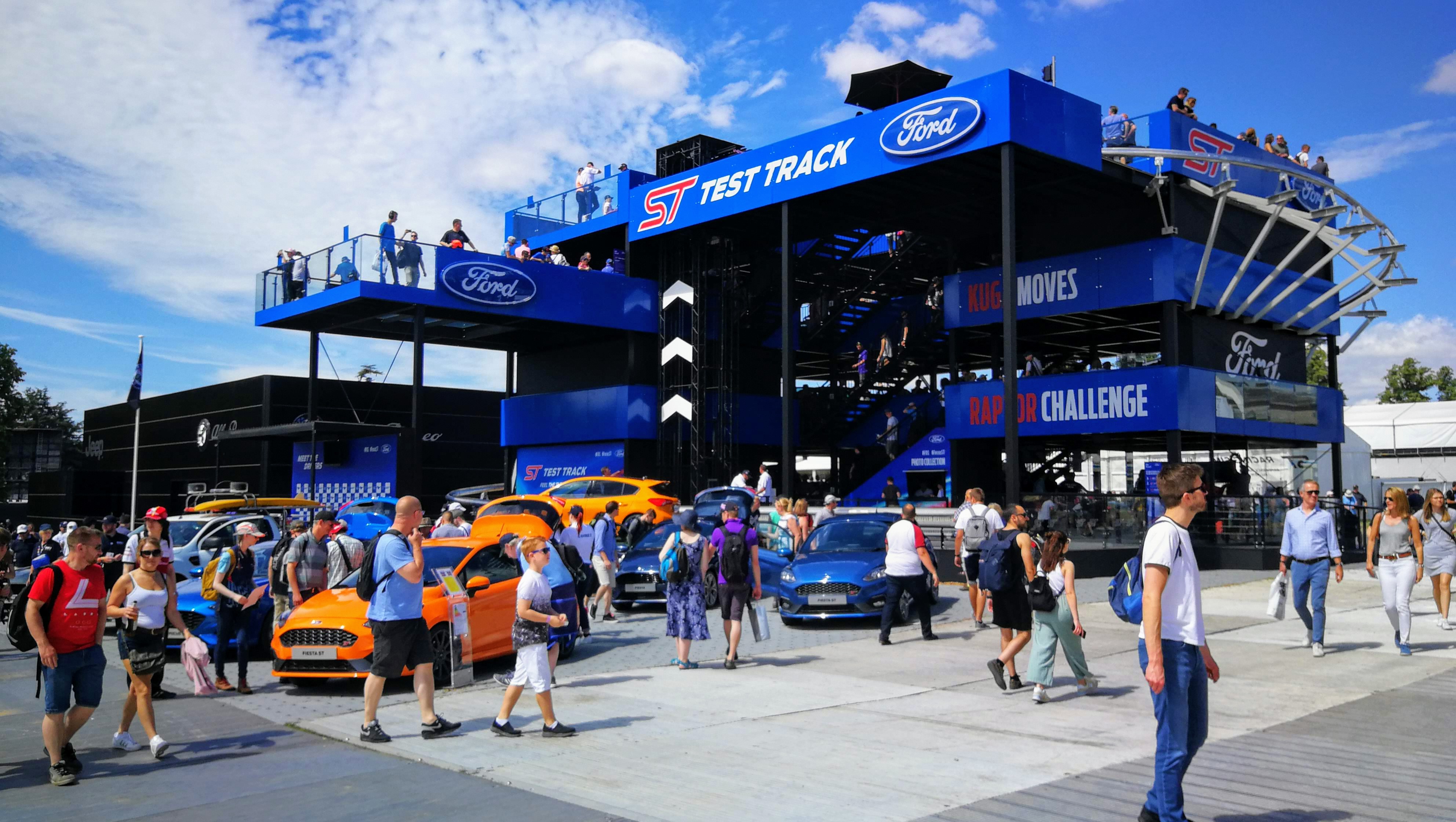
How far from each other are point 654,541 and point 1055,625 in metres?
9.32

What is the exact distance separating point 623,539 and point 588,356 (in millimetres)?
12795

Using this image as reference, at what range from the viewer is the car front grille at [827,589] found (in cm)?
1497

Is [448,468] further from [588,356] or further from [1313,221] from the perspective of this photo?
[1313,221]

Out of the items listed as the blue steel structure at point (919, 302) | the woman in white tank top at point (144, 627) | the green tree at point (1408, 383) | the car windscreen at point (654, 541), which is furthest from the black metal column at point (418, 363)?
the green tree at point (1408, 383)

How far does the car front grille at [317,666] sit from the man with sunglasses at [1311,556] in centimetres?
984

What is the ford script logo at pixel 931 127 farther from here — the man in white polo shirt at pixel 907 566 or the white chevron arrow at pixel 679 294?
the man in white polo shirt at pixel 907 566

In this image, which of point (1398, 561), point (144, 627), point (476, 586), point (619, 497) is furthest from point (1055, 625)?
point (619, 497)

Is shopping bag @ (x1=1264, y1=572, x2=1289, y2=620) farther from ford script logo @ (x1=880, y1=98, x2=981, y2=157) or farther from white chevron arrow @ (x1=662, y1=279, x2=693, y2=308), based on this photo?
white chevron arrow @ (x1=662, y1=279, x2=693, y2=308)

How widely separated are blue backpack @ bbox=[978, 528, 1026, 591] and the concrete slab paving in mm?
1003

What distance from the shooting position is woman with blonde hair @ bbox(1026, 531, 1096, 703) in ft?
31.4

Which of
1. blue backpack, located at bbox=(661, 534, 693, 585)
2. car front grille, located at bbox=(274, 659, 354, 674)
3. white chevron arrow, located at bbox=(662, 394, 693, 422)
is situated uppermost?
white chevron arrow, located at bbox=(662, 394, 693, 422)

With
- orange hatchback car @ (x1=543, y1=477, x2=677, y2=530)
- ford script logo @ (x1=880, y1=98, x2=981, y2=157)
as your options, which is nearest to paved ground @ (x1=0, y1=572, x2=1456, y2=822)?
orange hatchback car @ (x1=543, y1=477, x2=677, y2=530)

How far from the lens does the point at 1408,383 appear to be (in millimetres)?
67688

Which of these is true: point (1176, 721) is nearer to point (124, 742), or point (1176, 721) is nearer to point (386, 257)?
point (124, 742)
